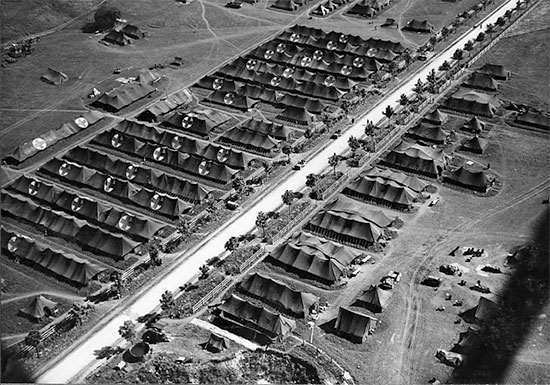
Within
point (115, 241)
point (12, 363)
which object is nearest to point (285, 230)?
point (115, 241)

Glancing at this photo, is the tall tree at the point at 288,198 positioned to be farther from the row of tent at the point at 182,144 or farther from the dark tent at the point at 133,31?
the dark tent at the point at 133,31

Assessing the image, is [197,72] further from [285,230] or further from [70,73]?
[285,230]

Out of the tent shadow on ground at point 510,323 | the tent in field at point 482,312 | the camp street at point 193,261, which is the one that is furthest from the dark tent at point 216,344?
the tent in field at point 482,312

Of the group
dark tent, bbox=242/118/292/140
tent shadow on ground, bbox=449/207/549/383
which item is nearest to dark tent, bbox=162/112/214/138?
dark tent, bbox=242/118/292/140

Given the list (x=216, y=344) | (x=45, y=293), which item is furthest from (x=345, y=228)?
(x=45, y=293)

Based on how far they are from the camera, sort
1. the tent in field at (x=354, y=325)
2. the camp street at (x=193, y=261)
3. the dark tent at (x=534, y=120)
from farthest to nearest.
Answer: the dark tent at (x=534, y=120) < the tent in field at (x=354, y=325) < the camp street at (x=193, y=261)
